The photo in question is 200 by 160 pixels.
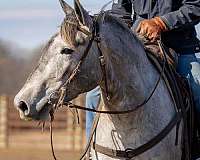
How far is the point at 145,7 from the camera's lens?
668 cm

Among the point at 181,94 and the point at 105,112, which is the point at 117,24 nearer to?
the point at 105,112

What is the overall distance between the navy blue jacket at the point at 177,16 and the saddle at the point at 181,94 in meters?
0.16

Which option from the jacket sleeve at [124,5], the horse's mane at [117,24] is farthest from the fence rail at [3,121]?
the horse's mane at [117,24]

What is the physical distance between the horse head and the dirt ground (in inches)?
546

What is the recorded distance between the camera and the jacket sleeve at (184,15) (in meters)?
6.39

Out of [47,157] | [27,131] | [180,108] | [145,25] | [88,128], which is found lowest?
[27,131]

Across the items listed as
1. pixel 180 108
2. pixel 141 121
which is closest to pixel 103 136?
pixel 141 121

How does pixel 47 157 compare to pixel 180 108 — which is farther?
pixel 47 157

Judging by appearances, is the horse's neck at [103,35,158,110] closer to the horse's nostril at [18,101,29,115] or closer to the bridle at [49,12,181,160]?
the bridle at [49,12,181,160]

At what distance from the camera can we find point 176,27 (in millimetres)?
6453

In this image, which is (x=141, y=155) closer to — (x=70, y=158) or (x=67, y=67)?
(x=67, y=67)

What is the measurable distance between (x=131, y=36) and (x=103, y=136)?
2.78 ft

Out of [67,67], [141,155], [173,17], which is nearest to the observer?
[67,67]

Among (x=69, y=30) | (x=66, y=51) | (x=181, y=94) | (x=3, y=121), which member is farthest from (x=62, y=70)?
(x=3, y=121)
